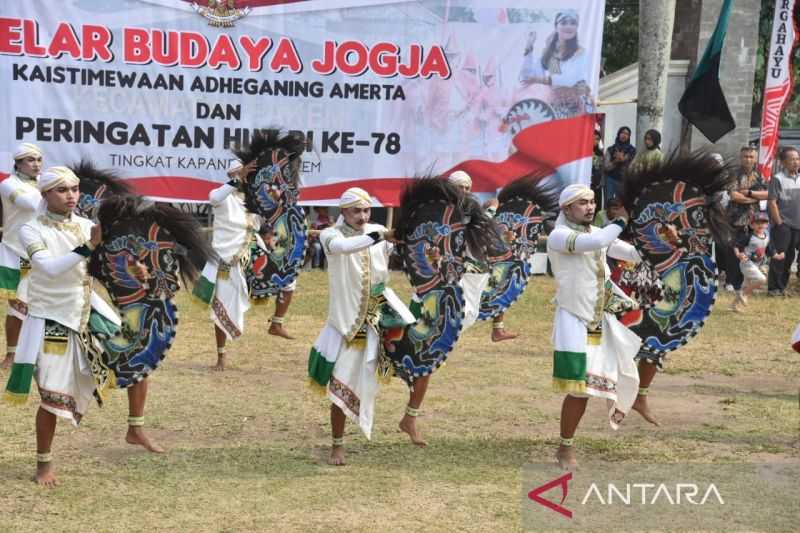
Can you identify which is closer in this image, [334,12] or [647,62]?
[334,12]

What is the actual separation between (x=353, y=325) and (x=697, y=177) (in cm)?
237

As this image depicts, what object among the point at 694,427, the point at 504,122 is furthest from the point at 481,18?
the point at 694,427

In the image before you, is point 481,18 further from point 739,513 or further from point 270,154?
point 739,513

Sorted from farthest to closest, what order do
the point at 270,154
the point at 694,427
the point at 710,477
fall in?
the point at 270,154 < the point at 694,427 < the point at 710,477

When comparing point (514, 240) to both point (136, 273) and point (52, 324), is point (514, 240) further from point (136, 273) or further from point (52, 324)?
point (52, 324)

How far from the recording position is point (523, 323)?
37.9ft

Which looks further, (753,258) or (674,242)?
(753,258)

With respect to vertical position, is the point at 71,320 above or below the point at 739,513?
above

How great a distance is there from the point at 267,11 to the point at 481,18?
254 centimetres

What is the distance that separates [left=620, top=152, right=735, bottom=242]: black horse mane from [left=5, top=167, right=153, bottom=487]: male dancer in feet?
10.9

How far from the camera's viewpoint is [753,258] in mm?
12078

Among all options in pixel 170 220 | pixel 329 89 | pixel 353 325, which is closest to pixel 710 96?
pixel 329 89

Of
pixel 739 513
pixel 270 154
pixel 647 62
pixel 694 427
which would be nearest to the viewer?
pixel 739 513

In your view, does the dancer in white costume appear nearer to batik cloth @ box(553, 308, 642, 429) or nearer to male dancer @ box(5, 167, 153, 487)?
male dancer @ box(5, 167, 153, 487)
